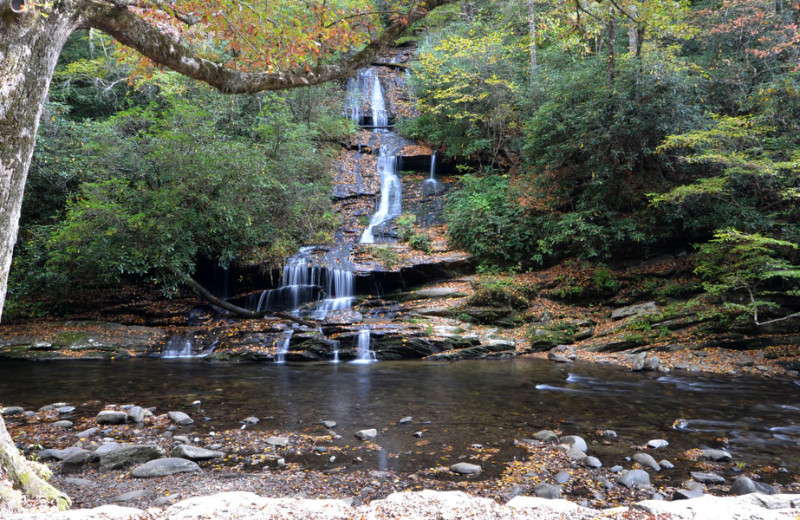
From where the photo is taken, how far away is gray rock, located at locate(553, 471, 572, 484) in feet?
14.6

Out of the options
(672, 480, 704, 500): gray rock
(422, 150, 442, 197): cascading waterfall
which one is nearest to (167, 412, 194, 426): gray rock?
(672, 480, 704, 500): gray rock

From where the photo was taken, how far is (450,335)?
12.3 metres

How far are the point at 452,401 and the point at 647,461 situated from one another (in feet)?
10.9

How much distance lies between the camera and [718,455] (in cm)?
519

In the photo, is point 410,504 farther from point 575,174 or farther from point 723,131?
point 575,174

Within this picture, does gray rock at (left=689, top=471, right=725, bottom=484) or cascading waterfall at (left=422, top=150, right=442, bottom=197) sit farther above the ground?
cascading waterfall at (left=422, top=150, right=442, bottom=197)

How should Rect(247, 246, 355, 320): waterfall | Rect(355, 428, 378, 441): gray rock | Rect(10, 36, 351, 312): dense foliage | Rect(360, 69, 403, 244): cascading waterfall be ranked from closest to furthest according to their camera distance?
Rect(355, 428, 378, 441): gray rock → Rect(10, 36, 351, 312): dense foliage → Rect(247, 246, 355, 320): waterfall → Rect(360, 69, 403, 244): cascading waterfall

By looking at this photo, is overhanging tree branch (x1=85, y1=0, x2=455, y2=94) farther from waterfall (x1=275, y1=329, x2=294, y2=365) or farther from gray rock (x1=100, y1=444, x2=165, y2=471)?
waterfall (x1=275, y1=329, x2=294, y2=365)

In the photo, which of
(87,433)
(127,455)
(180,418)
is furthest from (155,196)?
(127,455)

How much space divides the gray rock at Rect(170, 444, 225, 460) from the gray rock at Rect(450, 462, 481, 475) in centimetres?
259

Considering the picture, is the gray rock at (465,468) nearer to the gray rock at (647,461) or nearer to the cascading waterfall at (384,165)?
the gray rock at (647,461)

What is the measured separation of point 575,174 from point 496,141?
640cm

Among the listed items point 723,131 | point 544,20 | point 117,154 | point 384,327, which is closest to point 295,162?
point 117,154

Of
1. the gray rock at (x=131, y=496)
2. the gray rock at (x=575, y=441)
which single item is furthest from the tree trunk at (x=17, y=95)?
the gray rock at (x=575, y=441)
